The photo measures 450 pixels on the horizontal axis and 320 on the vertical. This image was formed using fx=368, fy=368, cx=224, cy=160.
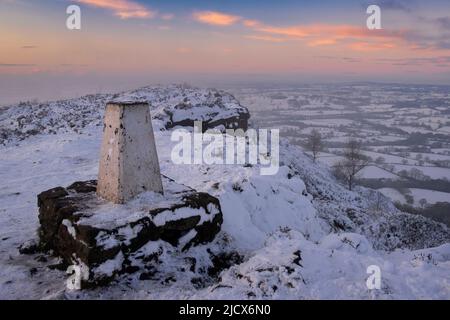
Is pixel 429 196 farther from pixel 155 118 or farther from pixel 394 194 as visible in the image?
pixel 155 118

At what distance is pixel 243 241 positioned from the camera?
10.7 metres

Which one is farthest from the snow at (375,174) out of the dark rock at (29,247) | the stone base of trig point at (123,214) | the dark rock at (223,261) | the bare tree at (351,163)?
the dark rock at (29,247)

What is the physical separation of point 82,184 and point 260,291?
6400mm

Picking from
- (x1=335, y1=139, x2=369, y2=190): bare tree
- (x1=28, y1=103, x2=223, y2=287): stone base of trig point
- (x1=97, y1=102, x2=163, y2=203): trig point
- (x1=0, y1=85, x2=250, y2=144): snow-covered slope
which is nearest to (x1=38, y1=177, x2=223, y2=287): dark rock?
(x1=28, y1=103, x2=223, y2=287): stone base of trig point

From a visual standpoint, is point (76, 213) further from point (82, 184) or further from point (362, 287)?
point (362, 287)

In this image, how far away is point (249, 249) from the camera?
10344 mm

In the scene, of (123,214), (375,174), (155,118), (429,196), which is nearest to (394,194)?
(429,196)

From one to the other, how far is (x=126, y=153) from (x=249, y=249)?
4340 millimetres

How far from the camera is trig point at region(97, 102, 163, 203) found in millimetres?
8727

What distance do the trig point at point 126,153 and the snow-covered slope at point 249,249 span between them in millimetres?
1676

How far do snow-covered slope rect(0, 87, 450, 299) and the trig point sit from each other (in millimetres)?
1676

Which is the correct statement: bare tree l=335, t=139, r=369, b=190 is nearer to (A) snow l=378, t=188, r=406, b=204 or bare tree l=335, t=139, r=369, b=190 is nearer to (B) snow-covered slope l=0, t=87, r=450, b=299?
(A) snow l=378, t=188, r=406, b=204

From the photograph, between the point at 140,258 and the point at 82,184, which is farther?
the point at 82,184
